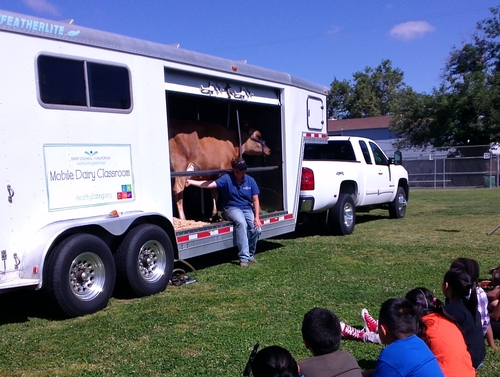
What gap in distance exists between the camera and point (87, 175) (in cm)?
608

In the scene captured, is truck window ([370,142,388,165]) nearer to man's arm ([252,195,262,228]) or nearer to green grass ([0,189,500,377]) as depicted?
green grass ([0,189,500,377])

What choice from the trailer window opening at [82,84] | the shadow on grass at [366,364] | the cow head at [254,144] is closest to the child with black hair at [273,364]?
the shadow on grass at [366,364]

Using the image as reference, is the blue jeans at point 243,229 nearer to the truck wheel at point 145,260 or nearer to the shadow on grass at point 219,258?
the shadow on grass at point 219,258

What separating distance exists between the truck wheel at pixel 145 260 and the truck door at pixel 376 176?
6.73m

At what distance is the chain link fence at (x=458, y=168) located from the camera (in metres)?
29.5

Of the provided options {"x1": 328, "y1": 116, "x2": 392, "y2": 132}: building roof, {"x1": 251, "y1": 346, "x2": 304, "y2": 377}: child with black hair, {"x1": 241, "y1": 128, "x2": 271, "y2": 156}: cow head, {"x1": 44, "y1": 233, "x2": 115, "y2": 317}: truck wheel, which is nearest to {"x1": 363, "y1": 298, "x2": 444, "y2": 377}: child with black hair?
{"x1": 251, "y1": 346, "x2": 304, "y2": 377}: child with black hair

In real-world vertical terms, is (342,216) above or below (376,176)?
below

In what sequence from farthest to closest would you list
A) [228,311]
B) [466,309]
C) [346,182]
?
[346,182], [228,311], [466,309]

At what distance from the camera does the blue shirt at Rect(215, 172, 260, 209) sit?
852 centimetres

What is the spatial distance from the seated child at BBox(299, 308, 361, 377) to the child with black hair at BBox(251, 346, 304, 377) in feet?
1.38

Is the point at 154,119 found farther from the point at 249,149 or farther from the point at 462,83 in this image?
the point at 462,83

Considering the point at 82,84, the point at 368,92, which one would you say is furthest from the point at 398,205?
the point at 368,92

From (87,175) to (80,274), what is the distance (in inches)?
43.0

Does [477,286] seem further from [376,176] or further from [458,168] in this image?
[458,168]
